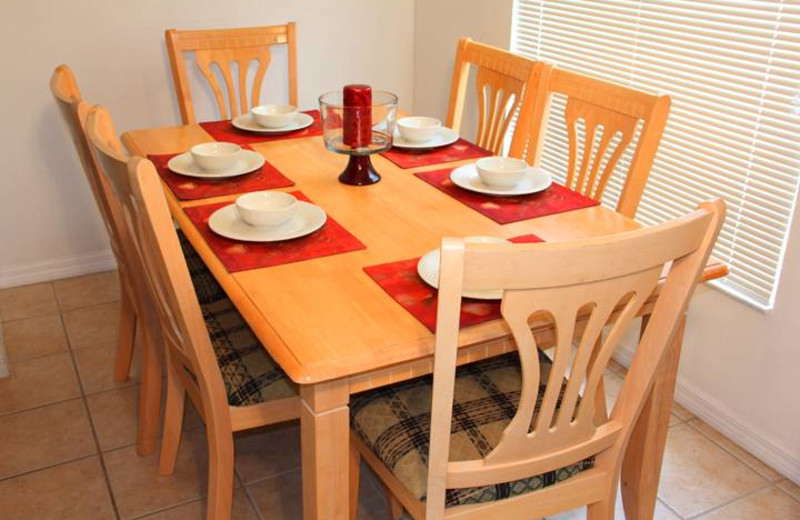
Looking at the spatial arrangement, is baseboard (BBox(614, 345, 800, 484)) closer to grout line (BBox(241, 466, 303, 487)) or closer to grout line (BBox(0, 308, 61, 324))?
grout line (BBox(241, 466, 303, 487))

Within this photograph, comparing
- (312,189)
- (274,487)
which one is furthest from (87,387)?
(312,189)

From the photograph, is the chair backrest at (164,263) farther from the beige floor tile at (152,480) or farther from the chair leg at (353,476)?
the beige floor tile at (152,480)

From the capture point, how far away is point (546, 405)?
4.02 ft

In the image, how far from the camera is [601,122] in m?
2.04

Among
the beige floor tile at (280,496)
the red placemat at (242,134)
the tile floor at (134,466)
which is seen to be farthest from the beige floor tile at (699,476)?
the red placemat at (242,134)

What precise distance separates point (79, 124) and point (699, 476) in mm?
1790

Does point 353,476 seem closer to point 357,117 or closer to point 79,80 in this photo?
point 357,117

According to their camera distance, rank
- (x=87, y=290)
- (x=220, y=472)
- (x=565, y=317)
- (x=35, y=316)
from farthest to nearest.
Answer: (x=87, y=290), (x=35, y=316), (x=220, y=472), (x=565, y=317)

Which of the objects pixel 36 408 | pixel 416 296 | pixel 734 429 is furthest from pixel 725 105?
pixel 36 408

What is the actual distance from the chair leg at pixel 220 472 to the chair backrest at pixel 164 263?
0.14 ft

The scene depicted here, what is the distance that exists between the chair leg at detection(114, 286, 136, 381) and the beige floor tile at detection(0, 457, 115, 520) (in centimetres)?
37

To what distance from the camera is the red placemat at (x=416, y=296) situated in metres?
1.32

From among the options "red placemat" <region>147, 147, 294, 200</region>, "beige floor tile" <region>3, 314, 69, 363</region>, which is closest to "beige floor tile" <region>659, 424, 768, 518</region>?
"red placemat" <region>147, 147, 294, 200</region>

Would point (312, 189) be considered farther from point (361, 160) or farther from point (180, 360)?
point (180, 360)
